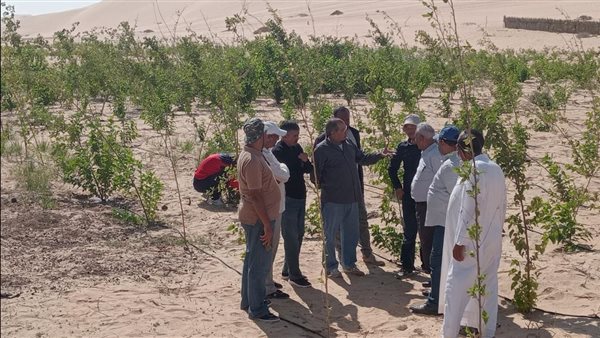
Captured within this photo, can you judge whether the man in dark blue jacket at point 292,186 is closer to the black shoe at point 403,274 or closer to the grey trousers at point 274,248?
the grey trousers at point 274,248

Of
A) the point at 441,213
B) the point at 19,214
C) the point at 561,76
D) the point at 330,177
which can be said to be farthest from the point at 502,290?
the point at 561,76

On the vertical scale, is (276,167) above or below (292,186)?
above

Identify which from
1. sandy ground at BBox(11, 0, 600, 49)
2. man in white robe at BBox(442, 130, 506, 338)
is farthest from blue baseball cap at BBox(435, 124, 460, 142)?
sandy ground at BBox(11, 0, 600, 49)

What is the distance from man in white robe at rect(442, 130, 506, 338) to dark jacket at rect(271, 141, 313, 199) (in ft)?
5.20

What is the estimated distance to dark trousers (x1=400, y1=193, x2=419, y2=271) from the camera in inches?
290

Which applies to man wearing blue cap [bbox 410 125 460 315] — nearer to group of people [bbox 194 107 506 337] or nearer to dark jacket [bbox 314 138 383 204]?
group of people [bbox 194 107 506 337]

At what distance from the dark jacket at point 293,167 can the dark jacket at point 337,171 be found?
20 centimetres

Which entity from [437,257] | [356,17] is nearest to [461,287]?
[437,257]

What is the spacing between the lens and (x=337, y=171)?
719 centimetres

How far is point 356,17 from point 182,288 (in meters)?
46.9

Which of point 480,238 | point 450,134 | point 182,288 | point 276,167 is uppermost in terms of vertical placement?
point 450,134

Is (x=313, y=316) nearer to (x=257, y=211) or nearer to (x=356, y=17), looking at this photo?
(x=257, y=211)


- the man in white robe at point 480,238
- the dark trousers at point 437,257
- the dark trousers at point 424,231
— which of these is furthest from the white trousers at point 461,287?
the dark trousers at point 424,231

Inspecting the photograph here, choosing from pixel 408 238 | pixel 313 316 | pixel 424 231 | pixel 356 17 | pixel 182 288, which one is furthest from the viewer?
pixel 356 17
